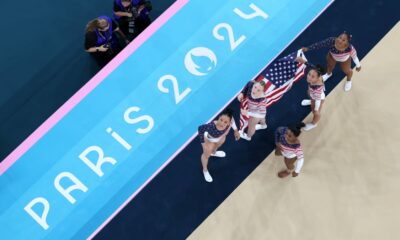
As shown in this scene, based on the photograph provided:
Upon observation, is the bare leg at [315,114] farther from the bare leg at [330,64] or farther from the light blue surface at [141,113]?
the light blue surface at [141,113]

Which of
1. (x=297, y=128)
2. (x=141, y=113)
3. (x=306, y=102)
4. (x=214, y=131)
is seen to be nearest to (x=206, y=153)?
(x=214, y=131)

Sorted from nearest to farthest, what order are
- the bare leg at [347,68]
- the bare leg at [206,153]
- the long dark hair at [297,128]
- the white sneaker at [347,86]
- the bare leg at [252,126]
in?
the long dark hair at [297,128] < the bare leg at [206,153] < the bare leg at [252,126] < the bare leg at [347,68] < the white sneaker at [347,86]

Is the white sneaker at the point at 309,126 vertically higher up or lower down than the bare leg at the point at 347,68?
lower down

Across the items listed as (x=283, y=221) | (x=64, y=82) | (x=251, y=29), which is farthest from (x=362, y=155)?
(x=64, y=82)

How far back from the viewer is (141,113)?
6.96 metres

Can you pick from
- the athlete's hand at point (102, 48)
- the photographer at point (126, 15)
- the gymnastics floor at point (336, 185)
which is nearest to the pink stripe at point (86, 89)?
the photographer at point (126, 15)

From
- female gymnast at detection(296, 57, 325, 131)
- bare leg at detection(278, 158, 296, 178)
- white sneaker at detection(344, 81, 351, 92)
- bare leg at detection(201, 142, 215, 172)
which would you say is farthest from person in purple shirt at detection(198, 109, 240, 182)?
white sneaker at detection(344, 81, 351, 92)

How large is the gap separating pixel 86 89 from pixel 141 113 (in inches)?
36.2

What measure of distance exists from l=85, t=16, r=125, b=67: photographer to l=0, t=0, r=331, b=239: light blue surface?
0.98 feet

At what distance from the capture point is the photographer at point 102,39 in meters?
6.29

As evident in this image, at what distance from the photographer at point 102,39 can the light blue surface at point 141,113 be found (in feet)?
0.98

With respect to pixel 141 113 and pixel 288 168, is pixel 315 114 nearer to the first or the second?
pixel 288 168

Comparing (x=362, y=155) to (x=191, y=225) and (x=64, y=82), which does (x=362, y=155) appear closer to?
(x=191, y=225)

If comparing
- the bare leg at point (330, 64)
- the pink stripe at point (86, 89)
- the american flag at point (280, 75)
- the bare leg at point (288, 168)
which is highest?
the pink stripe at point (86, 89)
